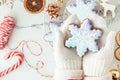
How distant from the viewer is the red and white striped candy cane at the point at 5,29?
1.19 meters

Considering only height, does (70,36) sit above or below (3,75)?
above

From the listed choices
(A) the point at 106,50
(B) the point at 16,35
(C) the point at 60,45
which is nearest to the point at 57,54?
(C) the point at 60,45

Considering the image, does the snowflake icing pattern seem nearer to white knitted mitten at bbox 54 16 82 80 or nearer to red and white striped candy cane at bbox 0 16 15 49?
white knitted mitten at bbox 54 16 82 80

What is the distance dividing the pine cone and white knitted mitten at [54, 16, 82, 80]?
0.22 meters

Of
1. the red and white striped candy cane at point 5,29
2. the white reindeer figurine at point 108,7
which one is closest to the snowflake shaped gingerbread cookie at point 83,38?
the white reindeer figurine at point 108,7

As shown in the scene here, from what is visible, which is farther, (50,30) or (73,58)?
(50,30)

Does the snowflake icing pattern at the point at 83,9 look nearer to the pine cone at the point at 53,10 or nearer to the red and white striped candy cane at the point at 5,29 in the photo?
the pine cone at the point at 53,10

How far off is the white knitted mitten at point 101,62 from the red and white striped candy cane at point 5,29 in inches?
15.5

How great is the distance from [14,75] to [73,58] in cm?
34

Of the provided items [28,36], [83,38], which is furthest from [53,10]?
[83,38]

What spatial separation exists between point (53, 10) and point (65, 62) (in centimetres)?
30

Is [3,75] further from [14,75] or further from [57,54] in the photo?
[57,54]

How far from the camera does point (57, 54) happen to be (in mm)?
988

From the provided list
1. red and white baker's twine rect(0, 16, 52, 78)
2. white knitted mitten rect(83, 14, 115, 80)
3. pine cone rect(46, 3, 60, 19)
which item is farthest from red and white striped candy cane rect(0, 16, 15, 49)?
white knitted mitten rect(83, 14, 115, 80)
